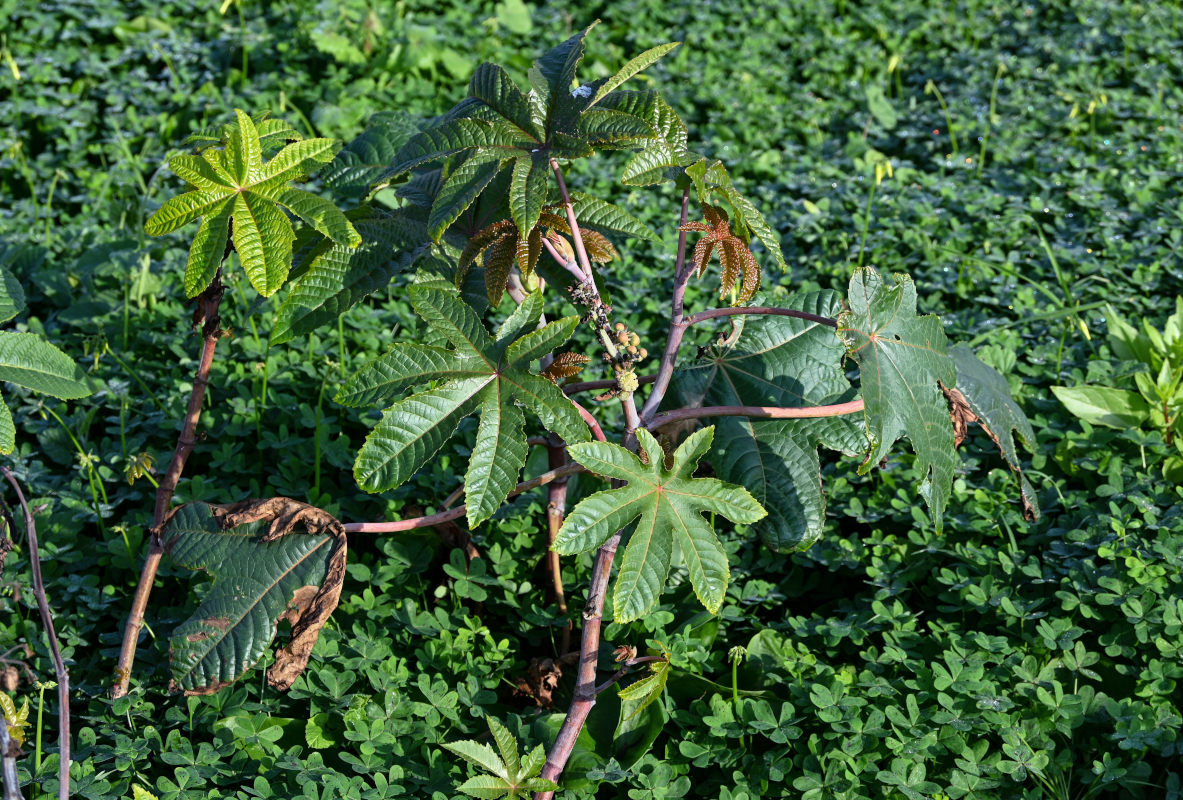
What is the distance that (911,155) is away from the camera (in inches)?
191

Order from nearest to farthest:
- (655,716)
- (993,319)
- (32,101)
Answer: (655,716) < (993,319) < (32,101)

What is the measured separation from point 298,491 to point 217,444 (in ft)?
1.35

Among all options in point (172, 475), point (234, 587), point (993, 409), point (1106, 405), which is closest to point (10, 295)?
point (172, 475)

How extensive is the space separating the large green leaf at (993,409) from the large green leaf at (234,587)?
1.56 m

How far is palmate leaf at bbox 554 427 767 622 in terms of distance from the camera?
6.15ft

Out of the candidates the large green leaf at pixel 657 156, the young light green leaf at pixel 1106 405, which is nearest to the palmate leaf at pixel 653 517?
the large green leaf at pixel 657 156

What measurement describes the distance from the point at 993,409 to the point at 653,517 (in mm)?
1071

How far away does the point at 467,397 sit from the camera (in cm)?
204

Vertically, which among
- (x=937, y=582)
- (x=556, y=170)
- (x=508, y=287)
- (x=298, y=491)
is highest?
(x=556, y=170)

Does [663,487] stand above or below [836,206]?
above

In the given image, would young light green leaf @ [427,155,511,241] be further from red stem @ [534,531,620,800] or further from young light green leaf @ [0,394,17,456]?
young light green leaf @ [0,394,17,456]

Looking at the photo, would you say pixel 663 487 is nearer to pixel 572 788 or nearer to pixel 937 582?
pixel 572 788

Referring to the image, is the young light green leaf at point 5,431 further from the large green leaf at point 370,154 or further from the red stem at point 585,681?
the red stem at point 585,681

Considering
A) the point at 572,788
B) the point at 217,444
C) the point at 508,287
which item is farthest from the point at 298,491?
the point at 572,788
